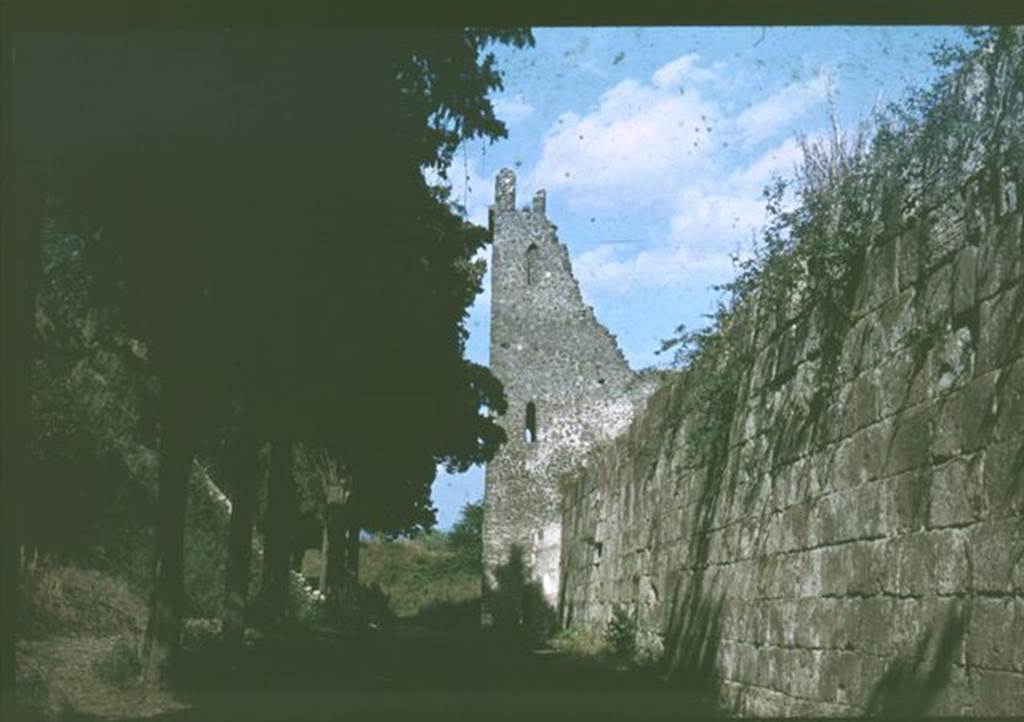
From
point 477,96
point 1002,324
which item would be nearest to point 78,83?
point 477,96

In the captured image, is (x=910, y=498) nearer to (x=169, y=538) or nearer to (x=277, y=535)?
(x=169, y=538)

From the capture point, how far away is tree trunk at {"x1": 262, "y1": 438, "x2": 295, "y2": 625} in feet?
61.9

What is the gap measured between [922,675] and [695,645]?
5.14m

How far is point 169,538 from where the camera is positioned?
10.7 meters

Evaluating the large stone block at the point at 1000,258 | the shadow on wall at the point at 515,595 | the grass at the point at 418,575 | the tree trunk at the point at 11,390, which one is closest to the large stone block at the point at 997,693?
the large stone block at the point at 1000,258

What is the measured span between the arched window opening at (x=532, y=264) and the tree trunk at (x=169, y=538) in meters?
25.8

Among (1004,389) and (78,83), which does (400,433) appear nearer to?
(78,83)

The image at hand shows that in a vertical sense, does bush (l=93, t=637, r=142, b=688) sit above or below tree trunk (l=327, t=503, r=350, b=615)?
below

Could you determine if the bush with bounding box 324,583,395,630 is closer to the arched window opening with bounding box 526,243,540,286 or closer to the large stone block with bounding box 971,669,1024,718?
the arched window opening with bounding box 526,243,540,286

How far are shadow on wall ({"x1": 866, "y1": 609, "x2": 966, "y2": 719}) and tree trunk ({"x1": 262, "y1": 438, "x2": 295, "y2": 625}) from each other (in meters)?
12.7

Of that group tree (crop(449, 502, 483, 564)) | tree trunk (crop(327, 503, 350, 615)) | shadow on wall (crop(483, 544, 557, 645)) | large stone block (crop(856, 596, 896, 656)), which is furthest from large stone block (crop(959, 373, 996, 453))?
tree (crop(449, 502, 483, 564))

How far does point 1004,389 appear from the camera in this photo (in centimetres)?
547

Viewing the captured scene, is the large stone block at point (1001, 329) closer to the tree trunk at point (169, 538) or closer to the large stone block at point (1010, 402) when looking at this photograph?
the large stone block at point (1010, 402)

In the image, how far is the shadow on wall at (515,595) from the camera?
3186 cm
